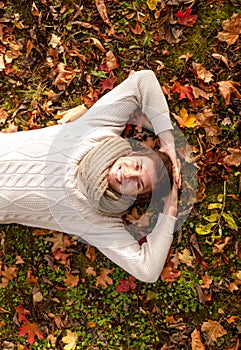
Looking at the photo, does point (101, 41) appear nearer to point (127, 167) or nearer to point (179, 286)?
point (127, 167)

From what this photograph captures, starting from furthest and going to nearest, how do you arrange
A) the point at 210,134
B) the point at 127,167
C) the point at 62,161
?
the point at 210,134
the point at 62,161
the point at 127,167

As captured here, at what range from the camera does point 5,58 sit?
4.01 meters

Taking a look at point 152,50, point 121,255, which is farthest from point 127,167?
point 152,50

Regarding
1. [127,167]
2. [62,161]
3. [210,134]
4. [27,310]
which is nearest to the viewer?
[127,167]

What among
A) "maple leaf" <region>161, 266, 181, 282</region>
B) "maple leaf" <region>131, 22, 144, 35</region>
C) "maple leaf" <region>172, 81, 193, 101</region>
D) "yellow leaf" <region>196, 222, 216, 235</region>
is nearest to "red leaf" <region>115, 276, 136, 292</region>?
"maple leaf" <region>161, 266, 181, 282</region>

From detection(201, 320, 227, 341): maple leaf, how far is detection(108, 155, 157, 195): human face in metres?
1.43

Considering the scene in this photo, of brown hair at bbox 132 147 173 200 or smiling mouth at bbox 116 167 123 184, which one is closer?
smiling mouth at bbox 116 167 123 184

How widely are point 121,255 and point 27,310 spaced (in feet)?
4.18

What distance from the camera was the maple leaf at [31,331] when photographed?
13.1 ft

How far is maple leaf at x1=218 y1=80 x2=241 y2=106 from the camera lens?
3605 millimetres

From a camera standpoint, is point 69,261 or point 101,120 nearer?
point 101,120

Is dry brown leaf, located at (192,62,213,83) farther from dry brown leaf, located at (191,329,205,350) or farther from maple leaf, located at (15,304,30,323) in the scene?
maple leaf, located at (15,304,30,323)

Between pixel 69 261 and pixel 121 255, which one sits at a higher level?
pixel 121 255

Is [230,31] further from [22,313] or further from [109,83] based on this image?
[22,313]
